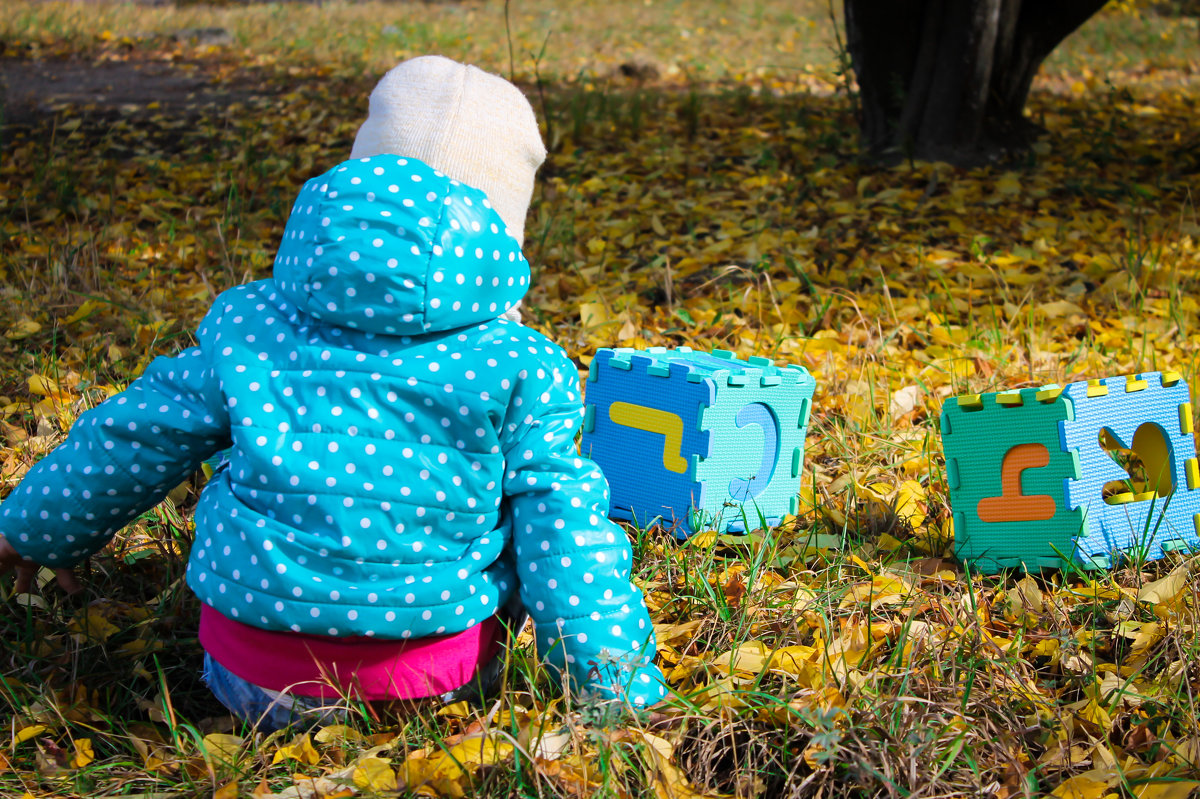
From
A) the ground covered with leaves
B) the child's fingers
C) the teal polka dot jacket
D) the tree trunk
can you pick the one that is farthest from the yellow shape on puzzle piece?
the tree trunk

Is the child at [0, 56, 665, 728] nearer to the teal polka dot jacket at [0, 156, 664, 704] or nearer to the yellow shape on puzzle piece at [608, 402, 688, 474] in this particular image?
the teal polka dot jacket at [0, 156, 664, 704]

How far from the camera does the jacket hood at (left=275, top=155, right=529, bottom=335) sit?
4.17ft

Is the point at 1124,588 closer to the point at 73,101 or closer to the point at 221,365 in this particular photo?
the point at 221,365

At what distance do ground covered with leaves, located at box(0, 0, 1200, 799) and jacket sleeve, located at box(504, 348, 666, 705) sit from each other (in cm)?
→ 8

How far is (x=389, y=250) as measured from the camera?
127cm

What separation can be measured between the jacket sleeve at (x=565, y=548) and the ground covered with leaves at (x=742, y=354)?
0.08 metres

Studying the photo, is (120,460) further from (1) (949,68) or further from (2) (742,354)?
(1) (949,68)

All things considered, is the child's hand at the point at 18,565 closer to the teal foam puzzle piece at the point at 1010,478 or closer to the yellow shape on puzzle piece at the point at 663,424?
the yellow shape on puzzle piece at the point at 663,424

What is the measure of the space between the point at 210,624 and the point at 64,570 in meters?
0.46

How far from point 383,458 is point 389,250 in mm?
276

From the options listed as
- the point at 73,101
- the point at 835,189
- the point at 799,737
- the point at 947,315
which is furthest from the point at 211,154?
the point at 799,737

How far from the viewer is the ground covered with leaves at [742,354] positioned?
1.41 metres

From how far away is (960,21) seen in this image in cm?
452

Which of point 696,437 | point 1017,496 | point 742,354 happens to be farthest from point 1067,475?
point 742,354
